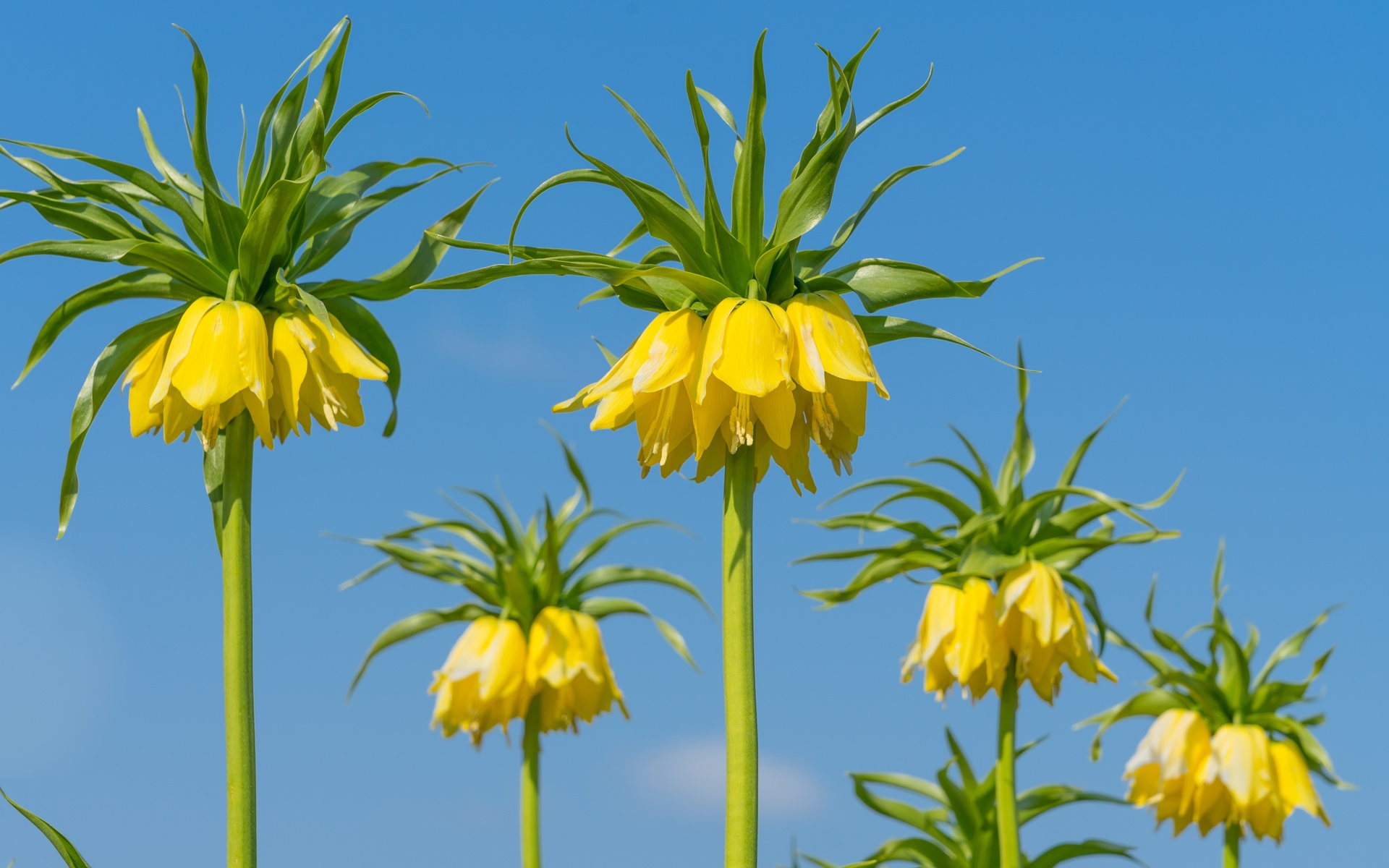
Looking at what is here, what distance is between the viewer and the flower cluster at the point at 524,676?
7.36 metres

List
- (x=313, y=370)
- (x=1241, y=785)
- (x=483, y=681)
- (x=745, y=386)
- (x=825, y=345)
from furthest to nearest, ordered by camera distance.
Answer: (x=1241, y=785)
(x=483, y=681)
(x=313, y=370)
(x=825, y=345)
(x=745, y=386)

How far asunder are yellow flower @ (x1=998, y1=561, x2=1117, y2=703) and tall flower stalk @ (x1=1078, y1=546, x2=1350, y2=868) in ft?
5.41

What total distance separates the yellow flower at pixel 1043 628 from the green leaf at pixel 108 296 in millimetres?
3789

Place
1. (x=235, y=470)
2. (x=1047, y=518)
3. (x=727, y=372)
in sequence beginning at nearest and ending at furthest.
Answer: (x=727, y=372) → (x=235, y=470) → (x=1047, y=518)

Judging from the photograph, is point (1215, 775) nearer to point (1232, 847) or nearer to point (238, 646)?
point (1232, 847)

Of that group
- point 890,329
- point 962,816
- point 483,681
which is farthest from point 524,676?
point 890,329

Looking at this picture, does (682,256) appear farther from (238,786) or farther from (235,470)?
(238,786)

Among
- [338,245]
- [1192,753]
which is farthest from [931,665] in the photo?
[338,245]

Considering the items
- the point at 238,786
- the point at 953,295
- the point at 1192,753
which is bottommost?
the point at 238,786

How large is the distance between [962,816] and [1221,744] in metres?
2.22

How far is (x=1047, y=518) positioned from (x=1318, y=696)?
2.98m

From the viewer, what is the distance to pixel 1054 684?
6555 mm

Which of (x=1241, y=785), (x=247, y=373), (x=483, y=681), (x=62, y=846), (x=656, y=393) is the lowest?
(x=62, y=846)

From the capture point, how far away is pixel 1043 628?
6.18 metres
